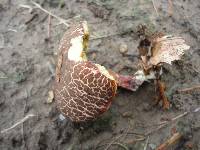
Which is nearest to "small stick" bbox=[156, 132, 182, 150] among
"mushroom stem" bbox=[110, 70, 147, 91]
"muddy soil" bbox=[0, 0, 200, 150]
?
"muddy soil" bbox=[0, 0, 200, 150]

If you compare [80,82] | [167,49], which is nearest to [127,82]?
[167,49]

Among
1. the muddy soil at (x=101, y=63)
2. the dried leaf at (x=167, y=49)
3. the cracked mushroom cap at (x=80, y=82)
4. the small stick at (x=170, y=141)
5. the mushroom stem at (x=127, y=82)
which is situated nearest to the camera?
the cracked mushroom cap at (x=80, y=82)

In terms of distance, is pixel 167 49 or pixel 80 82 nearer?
pixel 80 82

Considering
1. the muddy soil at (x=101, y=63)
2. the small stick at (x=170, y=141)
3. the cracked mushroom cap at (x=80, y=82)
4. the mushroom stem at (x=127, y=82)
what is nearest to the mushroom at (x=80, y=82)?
the cracked mushroom cap at (x=80, y=82)

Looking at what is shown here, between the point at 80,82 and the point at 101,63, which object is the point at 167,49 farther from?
the point at 101,63

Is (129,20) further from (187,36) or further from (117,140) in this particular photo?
(117,140)

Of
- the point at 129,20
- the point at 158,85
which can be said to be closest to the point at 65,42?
the point at 158,85

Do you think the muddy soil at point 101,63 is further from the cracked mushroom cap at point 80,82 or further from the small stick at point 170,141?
the cracked mushroom cap at point 80,82
